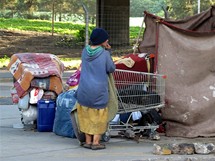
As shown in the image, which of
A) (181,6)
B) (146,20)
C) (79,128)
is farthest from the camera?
(181,6)

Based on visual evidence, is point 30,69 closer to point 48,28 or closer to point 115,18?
point 115,18

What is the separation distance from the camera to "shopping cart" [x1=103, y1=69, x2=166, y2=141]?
8547mm

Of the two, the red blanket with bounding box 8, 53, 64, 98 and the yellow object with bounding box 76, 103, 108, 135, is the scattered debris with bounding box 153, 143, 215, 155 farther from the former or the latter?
the red blanket with bounding box 8, 53, 64, 98

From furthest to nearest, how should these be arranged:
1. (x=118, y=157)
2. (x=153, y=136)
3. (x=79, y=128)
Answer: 1. (x=153, y=136)
2. (x=79, y=128)
3. (x=118, y=157)

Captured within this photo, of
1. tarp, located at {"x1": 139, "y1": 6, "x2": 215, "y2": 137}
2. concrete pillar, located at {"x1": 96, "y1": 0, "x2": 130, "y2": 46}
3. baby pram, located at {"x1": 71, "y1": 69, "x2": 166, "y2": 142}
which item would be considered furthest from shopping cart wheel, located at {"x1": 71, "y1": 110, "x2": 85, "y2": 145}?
concrete pillar, located at {"x1": 96, "y1": 0, "x2": 130, "y2": 46}

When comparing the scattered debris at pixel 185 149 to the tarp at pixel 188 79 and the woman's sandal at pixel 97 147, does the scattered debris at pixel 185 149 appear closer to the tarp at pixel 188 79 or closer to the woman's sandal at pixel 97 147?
the woman's sandal at pixel 97 147

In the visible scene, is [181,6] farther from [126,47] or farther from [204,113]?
[204,113]

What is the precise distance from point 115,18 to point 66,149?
23.1 m

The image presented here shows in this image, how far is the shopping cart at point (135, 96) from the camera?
8547 millimetres

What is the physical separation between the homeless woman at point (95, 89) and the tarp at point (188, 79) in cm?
132

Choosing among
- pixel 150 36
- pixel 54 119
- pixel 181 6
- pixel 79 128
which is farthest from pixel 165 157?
pixel 181 6

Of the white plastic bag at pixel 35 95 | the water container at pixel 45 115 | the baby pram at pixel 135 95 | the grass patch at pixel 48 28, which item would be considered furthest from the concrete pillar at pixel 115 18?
the baby pram at pixel 135 95

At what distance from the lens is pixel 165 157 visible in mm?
7660

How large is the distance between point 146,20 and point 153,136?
8.19 feet
